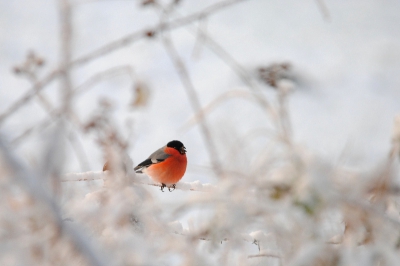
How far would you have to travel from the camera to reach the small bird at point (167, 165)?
505 cm

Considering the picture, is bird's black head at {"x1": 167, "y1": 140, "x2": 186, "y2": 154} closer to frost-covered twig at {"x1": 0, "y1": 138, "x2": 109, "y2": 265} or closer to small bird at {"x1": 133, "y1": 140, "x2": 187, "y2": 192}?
small bird at {"x1": 133, "y1": 140, "x2": 187, "y2": 192}

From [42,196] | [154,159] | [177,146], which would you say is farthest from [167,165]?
[42,196]

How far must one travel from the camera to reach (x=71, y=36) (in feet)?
3.02

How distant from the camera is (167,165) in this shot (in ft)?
16.9

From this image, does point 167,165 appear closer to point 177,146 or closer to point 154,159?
point 154,159

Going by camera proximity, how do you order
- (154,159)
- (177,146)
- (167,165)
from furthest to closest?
(177,146)
(154,159)
(167,165)

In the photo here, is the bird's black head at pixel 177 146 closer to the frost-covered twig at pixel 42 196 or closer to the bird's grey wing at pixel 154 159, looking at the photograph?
the bird's grey wing at pixel 154 159

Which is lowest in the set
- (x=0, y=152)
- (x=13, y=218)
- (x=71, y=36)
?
(x=13, y=218)

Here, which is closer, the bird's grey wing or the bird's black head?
the bird's grey wing

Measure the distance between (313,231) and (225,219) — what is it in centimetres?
23

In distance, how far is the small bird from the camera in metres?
5.05

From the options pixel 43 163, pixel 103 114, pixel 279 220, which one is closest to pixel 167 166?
pixel 103 114

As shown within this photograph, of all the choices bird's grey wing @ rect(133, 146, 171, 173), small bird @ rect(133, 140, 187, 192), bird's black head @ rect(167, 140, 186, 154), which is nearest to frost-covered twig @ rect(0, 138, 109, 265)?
small bird @ rect(133, 140, 187, 192)

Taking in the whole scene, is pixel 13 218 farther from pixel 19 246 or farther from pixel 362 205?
pixel 362 205
